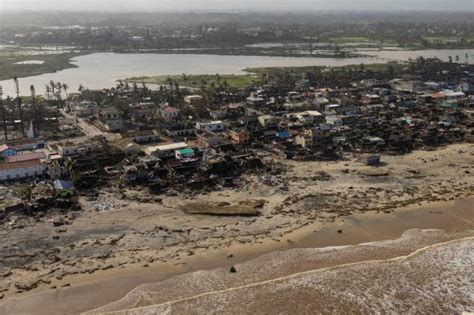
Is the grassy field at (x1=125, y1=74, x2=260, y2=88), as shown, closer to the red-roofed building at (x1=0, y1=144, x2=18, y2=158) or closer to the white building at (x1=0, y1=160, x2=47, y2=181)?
the red-roofed building at (x1=0, y1=144, x2=18, y2=158)

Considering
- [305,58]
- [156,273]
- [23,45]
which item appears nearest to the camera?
[156,273]

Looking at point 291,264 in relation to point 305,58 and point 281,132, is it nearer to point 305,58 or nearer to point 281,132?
point 281,132

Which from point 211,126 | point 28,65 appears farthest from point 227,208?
point 28,65

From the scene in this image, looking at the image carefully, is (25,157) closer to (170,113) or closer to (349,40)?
(170,113)

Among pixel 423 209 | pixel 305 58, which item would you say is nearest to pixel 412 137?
pixel 423 209

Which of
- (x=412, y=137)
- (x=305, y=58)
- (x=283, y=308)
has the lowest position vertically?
(x=283, y=308)

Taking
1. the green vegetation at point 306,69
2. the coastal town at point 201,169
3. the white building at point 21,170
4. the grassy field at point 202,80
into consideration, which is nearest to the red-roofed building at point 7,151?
the coastal town at point 201,169
